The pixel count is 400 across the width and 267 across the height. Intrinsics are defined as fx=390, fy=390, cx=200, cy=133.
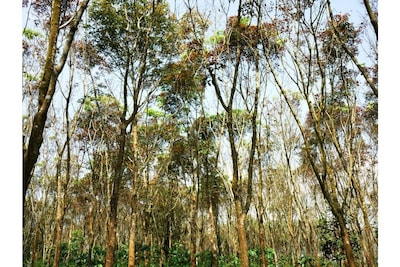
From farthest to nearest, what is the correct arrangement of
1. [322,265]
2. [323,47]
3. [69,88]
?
1. [322,265]
2. [69,88]
3. [323,47]

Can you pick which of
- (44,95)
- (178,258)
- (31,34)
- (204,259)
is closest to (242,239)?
(44,95)

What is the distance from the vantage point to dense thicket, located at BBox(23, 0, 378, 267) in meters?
6.56

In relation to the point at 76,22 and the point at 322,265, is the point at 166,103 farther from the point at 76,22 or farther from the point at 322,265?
the point at 76,22

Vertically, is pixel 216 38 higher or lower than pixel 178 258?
higher

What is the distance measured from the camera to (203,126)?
1111 cm

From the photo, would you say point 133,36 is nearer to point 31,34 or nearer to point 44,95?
point 31,34

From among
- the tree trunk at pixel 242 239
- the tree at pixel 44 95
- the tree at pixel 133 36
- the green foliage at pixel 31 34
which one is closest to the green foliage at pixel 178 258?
the tree at pixel 133 36

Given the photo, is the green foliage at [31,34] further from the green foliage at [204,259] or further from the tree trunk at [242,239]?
the green foliage at [204,259]

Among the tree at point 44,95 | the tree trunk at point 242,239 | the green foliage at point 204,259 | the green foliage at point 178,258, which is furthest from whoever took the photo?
the green foliage at point 178,258

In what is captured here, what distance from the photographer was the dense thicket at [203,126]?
6.56 meters
